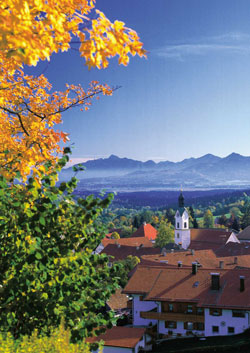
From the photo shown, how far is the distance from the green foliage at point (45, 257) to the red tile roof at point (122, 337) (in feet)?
85.8

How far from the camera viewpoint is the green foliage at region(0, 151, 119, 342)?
29.5ft

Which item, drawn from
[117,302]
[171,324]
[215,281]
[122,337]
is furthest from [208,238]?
[122,337]

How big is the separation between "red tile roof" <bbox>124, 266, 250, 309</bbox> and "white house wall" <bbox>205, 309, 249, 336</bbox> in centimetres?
105

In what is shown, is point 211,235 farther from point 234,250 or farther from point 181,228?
point 234,250

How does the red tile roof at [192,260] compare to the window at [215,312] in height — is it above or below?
above

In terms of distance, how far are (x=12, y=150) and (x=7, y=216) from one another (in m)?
2.13

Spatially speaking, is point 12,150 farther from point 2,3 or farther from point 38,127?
point 2,3

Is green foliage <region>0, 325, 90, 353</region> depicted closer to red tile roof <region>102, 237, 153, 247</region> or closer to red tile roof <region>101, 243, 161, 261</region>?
red tile roof <region>101, 243, 161, 261</region>

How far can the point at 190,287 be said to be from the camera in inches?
1699

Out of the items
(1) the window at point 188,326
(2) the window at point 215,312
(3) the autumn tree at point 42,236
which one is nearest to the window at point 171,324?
(1) the window at point 188,326

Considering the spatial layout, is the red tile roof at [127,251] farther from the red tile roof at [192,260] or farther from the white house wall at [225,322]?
the white house wall at [225,322]

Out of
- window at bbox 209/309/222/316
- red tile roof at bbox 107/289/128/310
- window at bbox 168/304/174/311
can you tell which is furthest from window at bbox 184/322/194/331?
red tile roof at bbox 107/289/128/310

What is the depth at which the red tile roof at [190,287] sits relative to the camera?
39562 millimetres

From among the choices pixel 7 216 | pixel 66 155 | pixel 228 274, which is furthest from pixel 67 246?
pixel 228 274
